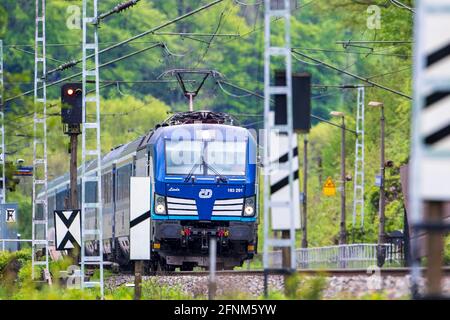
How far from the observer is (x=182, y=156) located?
103 ft

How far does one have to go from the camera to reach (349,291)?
65.7 ft

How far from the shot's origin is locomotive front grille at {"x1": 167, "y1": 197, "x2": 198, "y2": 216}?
31.4m

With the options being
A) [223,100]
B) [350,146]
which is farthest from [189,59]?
[350,146]

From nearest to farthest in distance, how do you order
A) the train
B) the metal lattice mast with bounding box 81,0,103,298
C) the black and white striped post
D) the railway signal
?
the black and white striped post → the metal lattice mast with bounding box 81,0,103,298 → the railway signal → the train

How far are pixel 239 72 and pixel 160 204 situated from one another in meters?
80.3

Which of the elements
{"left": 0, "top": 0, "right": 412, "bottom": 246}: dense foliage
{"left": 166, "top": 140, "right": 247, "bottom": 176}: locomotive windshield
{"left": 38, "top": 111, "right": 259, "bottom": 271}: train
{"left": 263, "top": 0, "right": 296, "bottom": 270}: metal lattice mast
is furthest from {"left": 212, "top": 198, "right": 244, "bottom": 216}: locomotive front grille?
{"left": 0, "top": 0, "right": 412, "bottom": 246}: dense foliage

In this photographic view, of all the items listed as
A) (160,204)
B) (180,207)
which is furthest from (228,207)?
(160,204)

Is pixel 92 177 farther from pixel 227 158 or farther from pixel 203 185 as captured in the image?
pixel 227 158

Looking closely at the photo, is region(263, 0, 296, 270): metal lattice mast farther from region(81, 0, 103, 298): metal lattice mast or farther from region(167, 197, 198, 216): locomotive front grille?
region(167, 197, 198, 216): locomotive front grille

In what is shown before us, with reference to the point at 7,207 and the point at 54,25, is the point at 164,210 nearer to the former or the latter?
the point at 7,207

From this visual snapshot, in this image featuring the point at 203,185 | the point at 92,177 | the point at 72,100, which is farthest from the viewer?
the point at 92,177

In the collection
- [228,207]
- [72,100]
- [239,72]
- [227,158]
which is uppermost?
[239,72]

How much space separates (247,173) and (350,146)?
42.1 metres

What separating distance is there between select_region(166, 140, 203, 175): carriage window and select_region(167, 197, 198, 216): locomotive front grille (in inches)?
22.1
